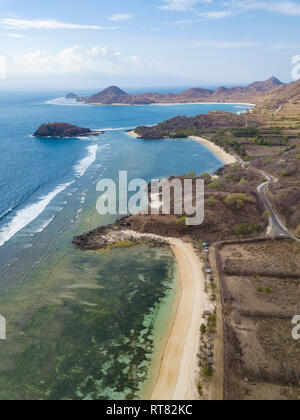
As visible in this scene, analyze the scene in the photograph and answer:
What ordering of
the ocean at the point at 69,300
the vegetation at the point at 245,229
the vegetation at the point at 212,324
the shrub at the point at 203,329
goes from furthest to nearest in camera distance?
the vegetation at the point at 245,229, the vegetation at the point at 212,324, the shrub at the point at 203,329, the ocean at the point at 69,300

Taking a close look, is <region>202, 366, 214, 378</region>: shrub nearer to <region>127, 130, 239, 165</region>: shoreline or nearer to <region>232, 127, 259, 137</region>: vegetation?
<region>127, 130, 239, 165</region>: shoreline

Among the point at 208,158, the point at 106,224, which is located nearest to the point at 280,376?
the point at 106,224

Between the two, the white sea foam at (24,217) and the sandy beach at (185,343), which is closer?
the sandy beach at (185,343)

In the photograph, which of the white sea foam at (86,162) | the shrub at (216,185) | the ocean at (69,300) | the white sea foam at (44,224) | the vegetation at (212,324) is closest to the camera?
the ocean at (69,300)

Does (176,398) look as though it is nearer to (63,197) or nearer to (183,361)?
(183,361)

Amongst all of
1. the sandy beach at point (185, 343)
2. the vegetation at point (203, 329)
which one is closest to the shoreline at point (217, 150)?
the sandy beach at point (185, 343)

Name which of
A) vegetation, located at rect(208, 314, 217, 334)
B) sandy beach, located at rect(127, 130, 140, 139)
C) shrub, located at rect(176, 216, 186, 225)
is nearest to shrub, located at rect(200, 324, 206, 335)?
vegetation, located at rect(208, 314, 217, 334)

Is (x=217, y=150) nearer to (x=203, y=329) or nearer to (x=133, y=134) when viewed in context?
(x=133, y=134)

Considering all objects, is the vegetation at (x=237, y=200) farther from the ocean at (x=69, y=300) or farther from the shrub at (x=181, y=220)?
the ocean at (x=69, y=300)

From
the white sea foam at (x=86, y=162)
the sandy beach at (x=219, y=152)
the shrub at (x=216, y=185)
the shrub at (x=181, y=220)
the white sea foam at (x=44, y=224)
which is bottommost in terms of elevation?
the white sea foam at (x=44, y=224)
